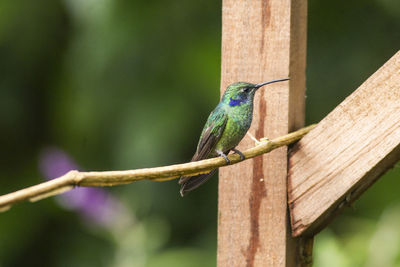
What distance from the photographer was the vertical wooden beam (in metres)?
2.01

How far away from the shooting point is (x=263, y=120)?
2.08 metres

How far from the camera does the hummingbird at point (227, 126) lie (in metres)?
2.13

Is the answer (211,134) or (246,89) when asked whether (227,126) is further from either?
(246,89)

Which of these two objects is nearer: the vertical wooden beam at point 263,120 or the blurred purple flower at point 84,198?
the vertical wooden beam at point 263,120

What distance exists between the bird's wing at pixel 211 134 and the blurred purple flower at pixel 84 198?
116cm

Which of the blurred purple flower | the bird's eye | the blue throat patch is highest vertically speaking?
the bird's eye

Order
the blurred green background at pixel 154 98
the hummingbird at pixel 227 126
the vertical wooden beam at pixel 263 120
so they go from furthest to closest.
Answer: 1. the blurred green background at pixel 154 98
2. the hummingbird at pixel 227 126
3. the vertical wooden beam at pixel 263 120

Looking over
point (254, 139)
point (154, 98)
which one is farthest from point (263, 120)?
point (154, 98)

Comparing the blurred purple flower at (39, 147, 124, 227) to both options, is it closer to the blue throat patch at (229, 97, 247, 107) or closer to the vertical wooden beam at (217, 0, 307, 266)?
the blue throat patch at (229, 97, 247, 107)

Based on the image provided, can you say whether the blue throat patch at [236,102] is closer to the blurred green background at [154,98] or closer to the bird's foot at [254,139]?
the bird's foot at [254,139]

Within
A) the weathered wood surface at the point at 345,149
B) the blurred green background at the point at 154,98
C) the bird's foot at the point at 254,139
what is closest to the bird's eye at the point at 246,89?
the bird's foot at the point at 254,139

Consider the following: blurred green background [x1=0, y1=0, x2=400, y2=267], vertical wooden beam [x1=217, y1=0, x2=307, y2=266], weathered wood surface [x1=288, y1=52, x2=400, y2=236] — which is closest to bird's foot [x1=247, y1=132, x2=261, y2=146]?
vertical wooden beam [x1=217, y1=0, x2=307, y2=266]

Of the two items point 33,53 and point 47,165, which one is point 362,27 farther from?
point 33,53

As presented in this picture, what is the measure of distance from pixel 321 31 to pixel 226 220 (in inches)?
91.3
